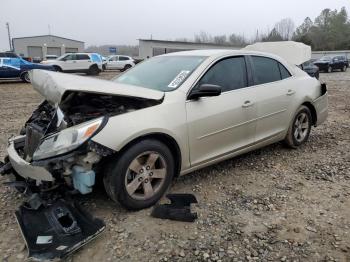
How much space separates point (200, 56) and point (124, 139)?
165cm

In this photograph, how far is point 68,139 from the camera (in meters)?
3.02

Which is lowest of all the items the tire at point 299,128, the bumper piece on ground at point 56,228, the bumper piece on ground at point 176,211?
the bumper piece on ground at point 176,211

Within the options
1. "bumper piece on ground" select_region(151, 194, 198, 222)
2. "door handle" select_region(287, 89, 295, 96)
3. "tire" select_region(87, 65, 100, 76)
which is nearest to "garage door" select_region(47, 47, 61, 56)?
"tire" select_region(87, 65, 100, 76)

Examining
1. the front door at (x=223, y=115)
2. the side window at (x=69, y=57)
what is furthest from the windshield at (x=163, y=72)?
the side window at (x=69, y=57)

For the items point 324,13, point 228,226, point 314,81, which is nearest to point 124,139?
point 228,226

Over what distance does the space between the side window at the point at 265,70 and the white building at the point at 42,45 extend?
2403 inches

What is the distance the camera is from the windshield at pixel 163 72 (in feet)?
12.9

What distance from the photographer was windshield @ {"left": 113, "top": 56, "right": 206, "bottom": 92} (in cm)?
393

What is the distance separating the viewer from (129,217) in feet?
11.0

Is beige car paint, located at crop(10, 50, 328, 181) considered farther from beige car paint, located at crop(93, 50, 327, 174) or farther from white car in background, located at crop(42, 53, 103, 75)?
white car in background, located at crop(42, 53, 103, 75)

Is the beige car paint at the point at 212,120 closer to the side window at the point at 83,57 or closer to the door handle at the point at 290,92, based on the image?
the door handle at the point at 290,92

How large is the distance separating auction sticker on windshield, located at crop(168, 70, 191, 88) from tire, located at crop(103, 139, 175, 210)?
732 mm

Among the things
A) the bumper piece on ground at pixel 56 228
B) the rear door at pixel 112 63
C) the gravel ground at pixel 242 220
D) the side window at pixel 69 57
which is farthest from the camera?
the rear door at pixel 112 63

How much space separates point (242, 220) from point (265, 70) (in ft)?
7.53
